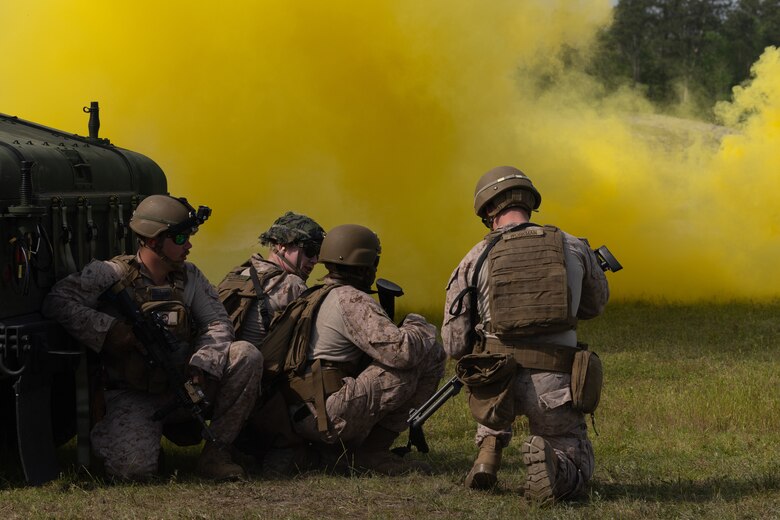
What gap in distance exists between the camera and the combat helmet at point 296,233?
9.35 metres

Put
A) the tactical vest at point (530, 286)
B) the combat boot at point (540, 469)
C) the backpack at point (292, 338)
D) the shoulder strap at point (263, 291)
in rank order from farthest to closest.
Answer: the shoulder strap at point (263, 291), the backpack at point (292, 338), the tactical vest at point (530, 286), the combat boot at point (540, 469)

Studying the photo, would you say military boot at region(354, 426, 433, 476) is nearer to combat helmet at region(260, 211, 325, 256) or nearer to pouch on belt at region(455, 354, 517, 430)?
pouch on belt at region(455, 354, 517, 430)

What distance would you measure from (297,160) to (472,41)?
10.0ft

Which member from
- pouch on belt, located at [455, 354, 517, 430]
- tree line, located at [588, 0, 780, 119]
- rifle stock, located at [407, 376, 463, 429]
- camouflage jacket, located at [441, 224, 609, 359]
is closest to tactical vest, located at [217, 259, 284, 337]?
rifle stock, located at [407, 376, 463, 429]

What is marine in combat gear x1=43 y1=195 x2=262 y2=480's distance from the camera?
803cm

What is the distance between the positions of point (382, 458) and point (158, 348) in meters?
1.54

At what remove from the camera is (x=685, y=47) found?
5638cm

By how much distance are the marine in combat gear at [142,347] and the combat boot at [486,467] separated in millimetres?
1398

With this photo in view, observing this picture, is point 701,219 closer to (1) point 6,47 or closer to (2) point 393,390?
(1) point 6,47

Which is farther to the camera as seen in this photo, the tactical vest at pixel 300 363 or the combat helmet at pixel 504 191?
the tactical vest at pixel 300 363

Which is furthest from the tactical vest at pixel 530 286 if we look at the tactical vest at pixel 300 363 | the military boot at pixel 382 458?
the military boot at pixel 382 458

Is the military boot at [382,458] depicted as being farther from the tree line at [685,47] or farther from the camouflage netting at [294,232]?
the tree line at [685,47]

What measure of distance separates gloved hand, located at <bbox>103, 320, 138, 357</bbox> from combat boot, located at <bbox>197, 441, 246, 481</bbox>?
777 millimetres

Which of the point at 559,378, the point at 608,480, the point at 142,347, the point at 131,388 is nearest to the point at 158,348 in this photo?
the point at 142,347
